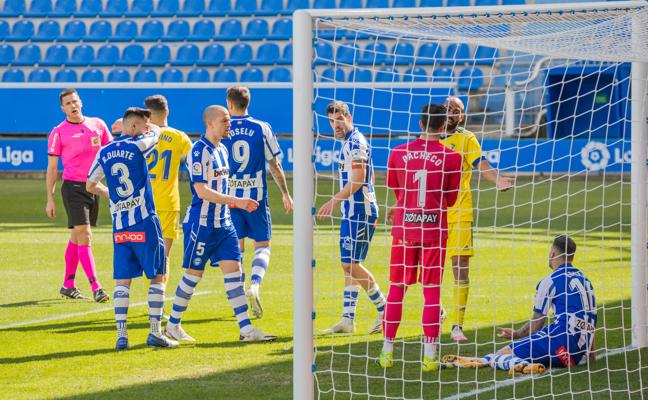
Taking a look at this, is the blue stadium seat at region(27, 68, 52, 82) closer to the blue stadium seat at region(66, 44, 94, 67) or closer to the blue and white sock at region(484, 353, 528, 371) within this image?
the blue stadium seat at region(66, 44, 94, 67)

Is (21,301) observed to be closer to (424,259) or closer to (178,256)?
(178,256)

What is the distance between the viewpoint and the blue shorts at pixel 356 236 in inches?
300

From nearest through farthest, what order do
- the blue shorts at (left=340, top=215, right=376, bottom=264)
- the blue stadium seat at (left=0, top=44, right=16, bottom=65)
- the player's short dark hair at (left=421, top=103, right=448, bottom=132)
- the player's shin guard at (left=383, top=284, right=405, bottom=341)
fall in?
1. the player's short dark hair at (left=421, top=103, right=448, bottom=132)
2. the player's shin guard at (left=383, top=284, right=405, bottom=341)
3. the blue shorts at (left=340, top=215, right=376, bottom=264)
4. the blue stadium seat at (left=0, top=44, right=16, bottom=65)

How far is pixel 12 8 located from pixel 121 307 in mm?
22565

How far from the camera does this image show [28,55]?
26.5 meters

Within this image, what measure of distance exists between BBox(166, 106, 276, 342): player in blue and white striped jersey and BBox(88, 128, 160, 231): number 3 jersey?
1.16 ft

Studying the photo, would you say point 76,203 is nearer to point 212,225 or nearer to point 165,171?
point 165,171

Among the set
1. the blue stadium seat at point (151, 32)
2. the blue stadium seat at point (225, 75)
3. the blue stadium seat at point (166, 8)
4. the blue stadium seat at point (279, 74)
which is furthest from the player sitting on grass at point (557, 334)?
the blue stadium seat at point (166, 8)

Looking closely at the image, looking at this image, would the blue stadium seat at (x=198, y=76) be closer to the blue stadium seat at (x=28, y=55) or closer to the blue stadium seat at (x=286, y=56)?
the blue stadium seat at (x=286, y=56)

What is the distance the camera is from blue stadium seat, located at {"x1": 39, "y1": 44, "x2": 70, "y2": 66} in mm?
26375

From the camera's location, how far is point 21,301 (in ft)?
30.3

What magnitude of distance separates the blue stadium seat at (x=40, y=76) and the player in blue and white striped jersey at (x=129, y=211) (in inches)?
776

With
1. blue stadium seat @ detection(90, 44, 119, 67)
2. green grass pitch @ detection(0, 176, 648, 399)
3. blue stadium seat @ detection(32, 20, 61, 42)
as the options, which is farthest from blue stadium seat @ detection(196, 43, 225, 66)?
green grass pitch @ detection(0, 176, 648, 399)

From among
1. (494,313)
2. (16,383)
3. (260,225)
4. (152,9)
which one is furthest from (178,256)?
(152,9)
